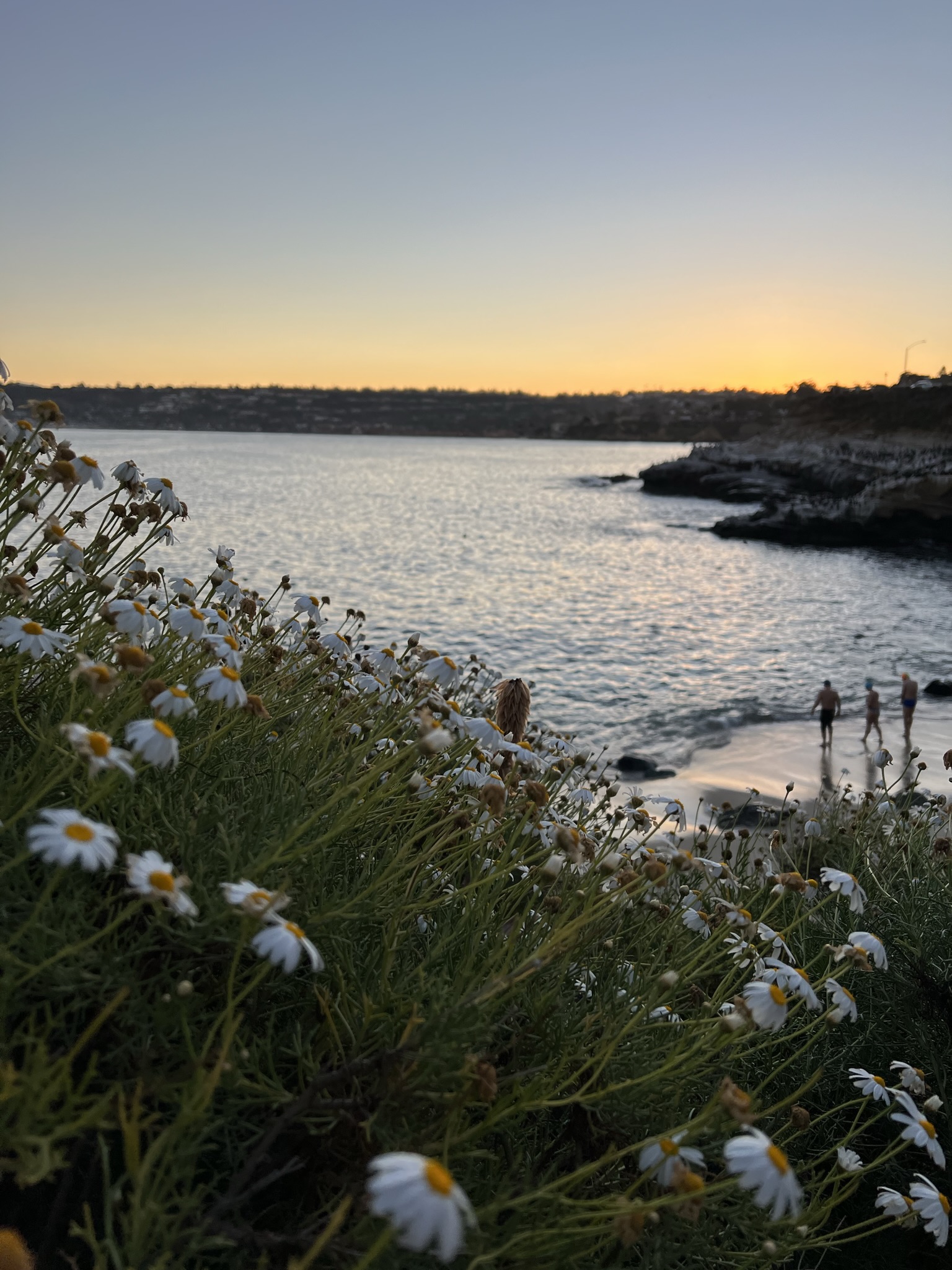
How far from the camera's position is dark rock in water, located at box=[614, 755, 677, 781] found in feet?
46.4

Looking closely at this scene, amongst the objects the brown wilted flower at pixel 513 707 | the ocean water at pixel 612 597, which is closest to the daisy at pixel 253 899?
the brown wilted flower at pixel 513 707

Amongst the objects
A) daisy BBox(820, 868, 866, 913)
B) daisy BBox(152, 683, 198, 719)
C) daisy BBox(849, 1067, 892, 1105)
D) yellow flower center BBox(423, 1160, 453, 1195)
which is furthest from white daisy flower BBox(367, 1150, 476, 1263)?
daisy BBox(820, 868, 866, 913)

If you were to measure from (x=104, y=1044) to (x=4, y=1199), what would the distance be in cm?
37

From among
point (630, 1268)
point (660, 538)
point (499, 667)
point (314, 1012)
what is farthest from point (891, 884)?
point (660, 538)

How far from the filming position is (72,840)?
5.91 feet

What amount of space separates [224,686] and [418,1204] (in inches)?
60.6

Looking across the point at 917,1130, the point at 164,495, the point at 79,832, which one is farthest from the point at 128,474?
the point at 917,1130

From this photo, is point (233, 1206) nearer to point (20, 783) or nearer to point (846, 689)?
point (20, 783)

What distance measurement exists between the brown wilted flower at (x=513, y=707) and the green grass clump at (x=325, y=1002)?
9.89ft

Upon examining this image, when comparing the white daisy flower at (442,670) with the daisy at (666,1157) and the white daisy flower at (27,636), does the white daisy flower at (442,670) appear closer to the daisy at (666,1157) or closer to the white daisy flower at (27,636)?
the white daisy flower at (27,636)

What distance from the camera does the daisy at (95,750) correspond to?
73.8 inches

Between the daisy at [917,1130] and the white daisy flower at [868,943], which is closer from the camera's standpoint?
the daisy at [917,1130]

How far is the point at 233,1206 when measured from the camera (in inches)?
75.3

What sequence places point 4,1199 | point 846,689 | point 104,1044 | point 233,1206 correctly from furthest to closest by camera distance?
point 846,689
point 104,1044
point 4,1199
point 233,1206
